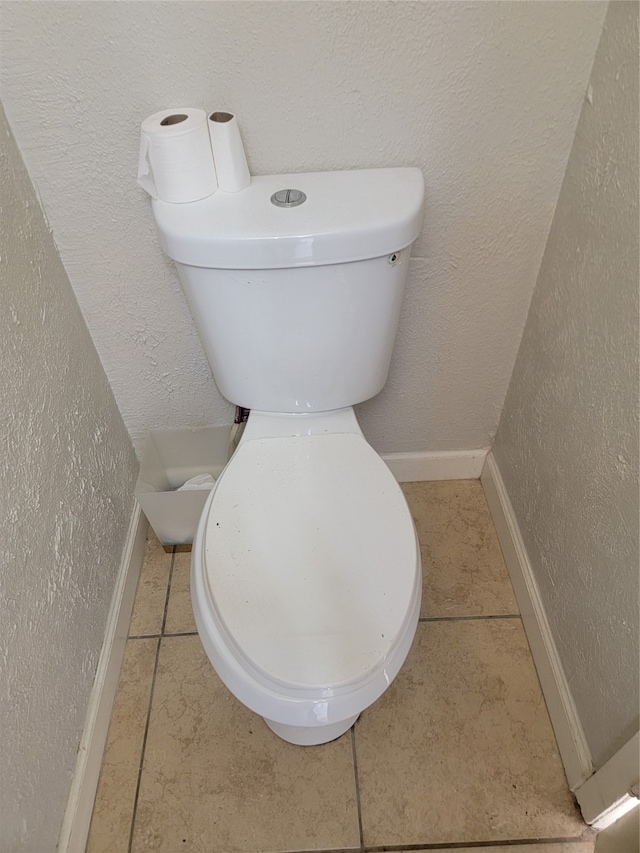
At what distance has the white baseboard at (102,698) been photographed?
946 millimetres

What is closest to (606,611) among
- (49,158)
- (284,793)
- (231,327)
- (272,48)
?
(284,793)

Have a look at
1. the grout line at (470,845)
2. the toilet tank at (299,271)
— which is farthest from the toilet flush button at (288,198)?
the grout line at (470,845)

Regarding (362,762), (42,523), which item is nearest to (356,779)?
(362,762)

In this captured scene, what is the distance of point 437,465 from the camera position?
57.1 inches

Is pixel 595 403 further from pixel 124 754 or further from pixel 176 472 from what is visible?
pixel 124 754

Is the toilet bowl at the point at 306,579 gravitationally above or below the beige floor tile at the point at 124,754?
above

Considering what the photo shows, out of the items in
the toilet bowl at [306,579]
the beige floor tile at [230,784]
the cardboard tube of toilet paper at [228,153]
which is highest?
the cardboard tube of toilet paper at [228,153]

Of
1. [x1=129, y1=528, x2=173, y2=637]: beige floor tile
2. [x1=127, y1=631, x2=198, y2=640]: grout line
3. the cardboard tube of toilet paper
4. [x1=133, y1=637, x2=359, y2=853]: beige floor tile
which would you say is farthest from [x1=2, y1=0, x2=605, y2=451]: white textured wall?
[x1=133, y1=637, x2=359, y2=853]: beige floor tile

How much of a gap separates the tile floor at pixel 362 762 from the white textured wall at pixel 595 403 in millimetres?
147

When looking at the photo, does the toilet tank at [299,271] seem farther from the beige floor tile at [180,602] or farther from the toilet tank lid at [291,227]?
the beige floor tile at [180,602]

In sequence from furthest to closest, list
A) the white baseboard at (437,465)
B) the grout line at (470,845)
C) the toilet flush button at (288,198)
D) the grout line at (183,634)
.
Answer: the white baseboard at (437,465) → the grout line at (183,634) → the grout line at (470,845) → the toilet flush button at (288,198)

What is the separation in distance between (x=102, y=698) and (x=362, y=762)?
491 mm

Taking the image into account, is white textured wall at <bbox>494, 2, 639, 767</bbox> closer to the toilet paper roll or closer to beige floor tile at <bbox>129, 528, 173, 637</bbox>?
the toilet paper roll

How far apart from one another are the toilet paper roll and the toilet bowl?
0.42m
